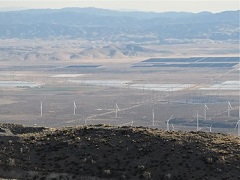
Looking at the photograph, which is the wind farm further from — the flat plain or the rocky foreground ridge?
the rocky foreground ridge

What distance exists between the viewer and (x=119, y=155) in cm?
3478

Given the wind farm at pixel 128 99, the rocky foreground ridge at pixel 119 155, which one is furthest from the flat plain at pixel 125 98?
the rocky foreground ridge at pixel 119 155

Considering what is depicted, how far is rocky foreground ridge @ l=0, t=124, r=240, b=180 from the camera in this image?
3241cm

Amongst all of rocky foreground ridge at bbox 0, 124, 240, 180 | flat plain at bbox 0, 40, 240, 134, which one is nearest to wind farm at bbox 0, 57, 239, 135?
flat plain at bbox 0, 40, 240, 134

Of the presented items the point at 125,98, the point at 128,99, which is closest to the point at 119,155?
the point at 128,99

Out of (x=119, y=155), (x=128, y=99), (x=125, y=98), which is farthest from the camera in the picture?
(x=125, y=98)

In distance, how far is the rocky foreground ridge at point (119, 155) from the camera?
32.4 m

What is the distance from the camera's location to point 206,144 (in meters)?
35.8

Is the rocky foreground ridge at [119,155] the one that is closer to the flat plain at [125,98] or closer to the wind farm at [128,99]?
the wind farm at [128,99]

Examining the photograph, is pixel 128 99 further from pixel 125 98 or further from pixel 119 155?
pixel 119 155

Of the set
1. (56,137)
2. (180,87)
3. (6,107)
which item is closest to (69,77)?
(180,87)

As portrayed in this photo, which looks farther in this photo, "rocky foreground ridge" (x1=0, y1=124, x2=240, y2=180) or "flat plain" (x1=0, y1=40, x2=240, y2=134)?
"flat plain" (x1=0, y1=40, x2=240, y2=134)

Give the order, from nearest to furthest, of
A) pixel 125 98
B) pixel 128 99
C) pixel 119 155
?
pixel 119 155 → pixel 128 99 → pixel 125 98

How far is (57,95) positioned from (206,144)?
106 meters
